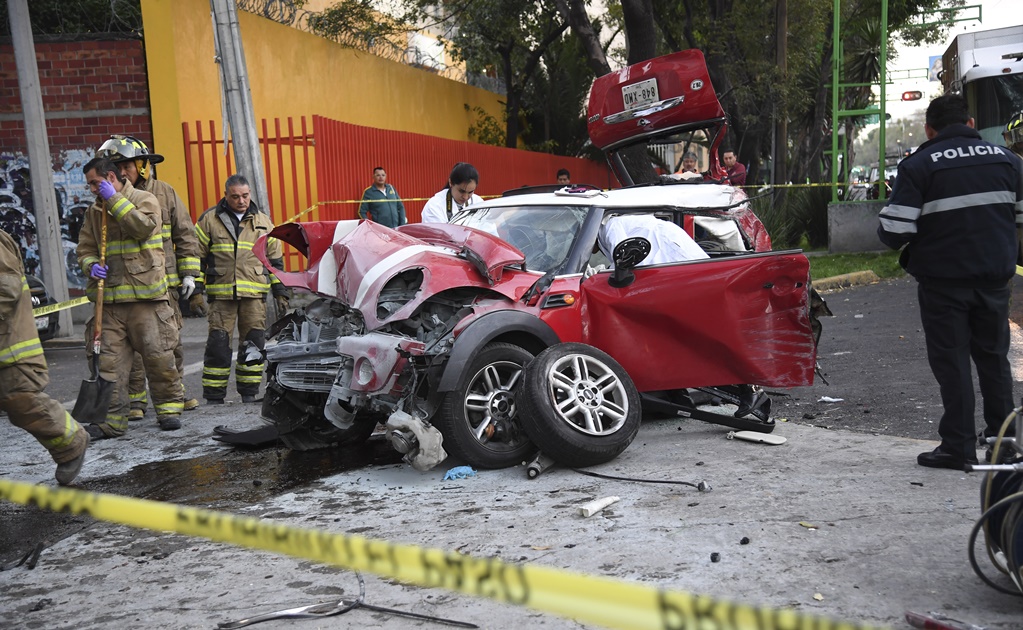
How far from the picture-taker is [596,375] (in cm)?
542

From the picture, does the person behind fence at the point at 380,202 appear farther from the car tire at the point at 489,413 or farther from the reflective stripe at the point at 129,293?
the car tire at the point at 489,413

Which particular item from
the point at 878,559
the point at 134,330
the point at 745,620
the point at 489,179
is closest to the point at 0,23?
the point at 489,179

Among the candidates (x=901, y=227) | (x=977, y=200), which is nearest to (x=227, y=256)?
(x=901, y=227)

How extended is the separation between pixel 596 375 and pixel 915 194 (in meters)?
1.88

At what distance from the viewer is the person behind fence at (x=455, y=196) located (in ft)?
27.7

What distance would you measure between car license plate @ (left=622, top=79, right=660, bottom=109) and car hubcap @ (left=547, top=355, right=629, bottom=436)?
3.79m

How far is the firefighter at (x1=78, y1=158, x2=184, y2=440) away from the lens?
6859mm

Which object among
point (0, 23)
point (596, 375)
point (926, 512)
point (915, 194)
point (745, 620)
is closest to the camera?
point (745, 620)

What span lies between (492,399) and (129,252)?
3.16 metres

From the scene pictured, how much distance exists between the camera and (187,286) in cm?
754

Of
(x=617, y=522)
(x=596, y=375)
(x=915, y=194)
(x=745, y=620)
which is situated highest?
(x=915, y=194)

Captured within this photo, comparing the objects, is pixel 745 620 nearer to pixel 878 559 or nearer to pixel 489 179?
pixel 878 559

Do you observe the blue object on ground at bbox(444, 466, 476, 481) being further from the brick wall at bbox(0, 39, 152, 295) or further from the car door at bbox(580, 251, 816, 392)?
the brick wall at bbox(0, 39, 152, 295)

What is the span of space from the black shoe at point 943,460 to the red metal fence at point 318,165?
8.71 meters
